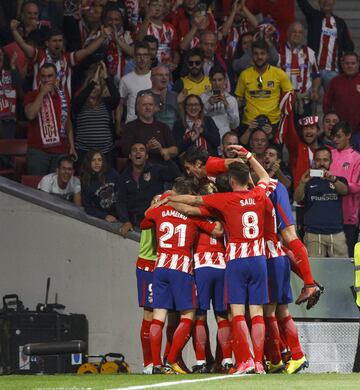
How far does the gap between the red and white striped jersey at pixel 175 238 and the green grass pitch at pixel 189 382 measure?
1410mm

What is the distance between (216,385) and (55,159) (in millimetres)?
7242

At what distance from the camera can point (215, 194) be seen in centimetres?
1433

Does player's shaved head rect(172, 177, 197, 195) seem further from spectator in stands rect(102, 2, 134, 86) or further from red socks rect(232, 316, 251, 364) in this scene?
spectator in stands rect(102, 2, 134, 86)

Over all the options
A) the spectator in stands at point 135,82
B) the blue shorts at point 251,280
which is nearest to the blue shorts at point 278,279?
the blue shorts at point 251,280

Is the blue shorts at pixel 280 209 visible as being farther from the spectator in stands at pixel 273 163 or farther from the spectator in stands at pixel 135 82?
the spectator in stands at pixel 135 82

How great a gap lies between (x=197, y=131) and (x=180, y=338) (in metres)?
4.62

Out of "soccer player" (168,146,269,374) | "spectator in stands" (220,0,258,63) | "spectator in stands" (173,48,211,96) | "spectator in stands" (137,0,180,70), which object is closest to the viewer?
"soccer player" (168,146,269,374)

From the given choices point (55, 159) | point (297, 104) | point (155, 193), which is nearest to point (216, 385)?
point (155, 193)

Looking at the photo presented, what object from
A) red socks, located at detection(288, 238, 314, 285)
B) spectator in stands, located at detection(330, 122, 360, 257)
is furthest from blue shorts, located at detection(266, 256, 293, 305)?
spectator in stands, located at detection(330, 122, 360, 257)

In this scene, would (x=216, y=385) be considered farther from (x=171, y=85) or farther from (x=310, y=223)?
(x=171, y=85)

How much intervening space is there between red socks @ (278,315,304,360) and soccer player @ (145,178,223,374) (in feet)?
2.97

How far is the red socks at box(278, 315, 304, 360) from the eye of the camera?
14602mm

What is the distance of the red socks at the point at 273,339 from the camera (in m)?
14.7

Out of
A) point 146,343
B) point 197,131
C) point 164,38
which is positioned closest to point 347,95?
point 197,131
